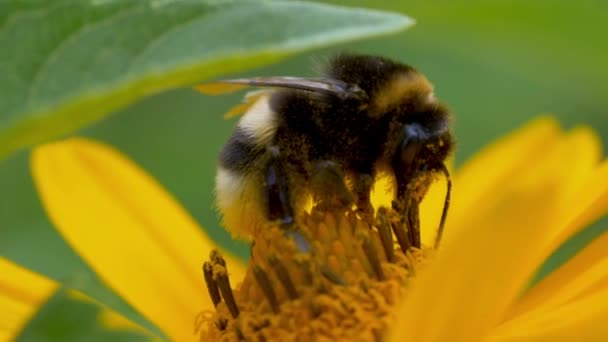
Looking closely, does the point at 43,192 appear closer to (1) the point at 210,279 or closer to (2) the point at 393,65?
(1) the point at 210,279

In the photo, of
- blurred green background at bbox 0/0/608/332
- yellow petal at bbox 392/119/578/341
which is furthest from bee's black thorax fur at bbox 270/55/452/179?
yellow petal at bbox 392/119/578/341

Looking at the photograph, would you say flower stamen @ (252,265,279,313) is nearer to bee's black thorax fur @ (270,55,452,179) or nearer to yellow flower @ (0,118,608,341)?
yellow flower @ (0,118,608,341)

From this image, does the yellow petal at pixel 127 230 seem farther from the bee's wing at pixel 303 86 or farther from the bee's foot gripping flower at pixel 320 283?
the bee's wing at pixel 303 86

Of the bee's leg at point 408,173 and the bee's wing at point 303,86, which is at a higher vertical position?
the bee's wing at point 303,86

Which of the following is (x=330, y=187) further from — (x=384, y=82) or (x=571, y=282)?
(x=571, y=282)

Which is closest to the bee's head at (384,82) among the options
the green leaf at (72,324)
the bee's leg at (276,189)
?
the bee's leg at (276,189)

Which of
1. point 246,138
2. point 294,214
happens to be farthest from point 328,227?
point 246,138
